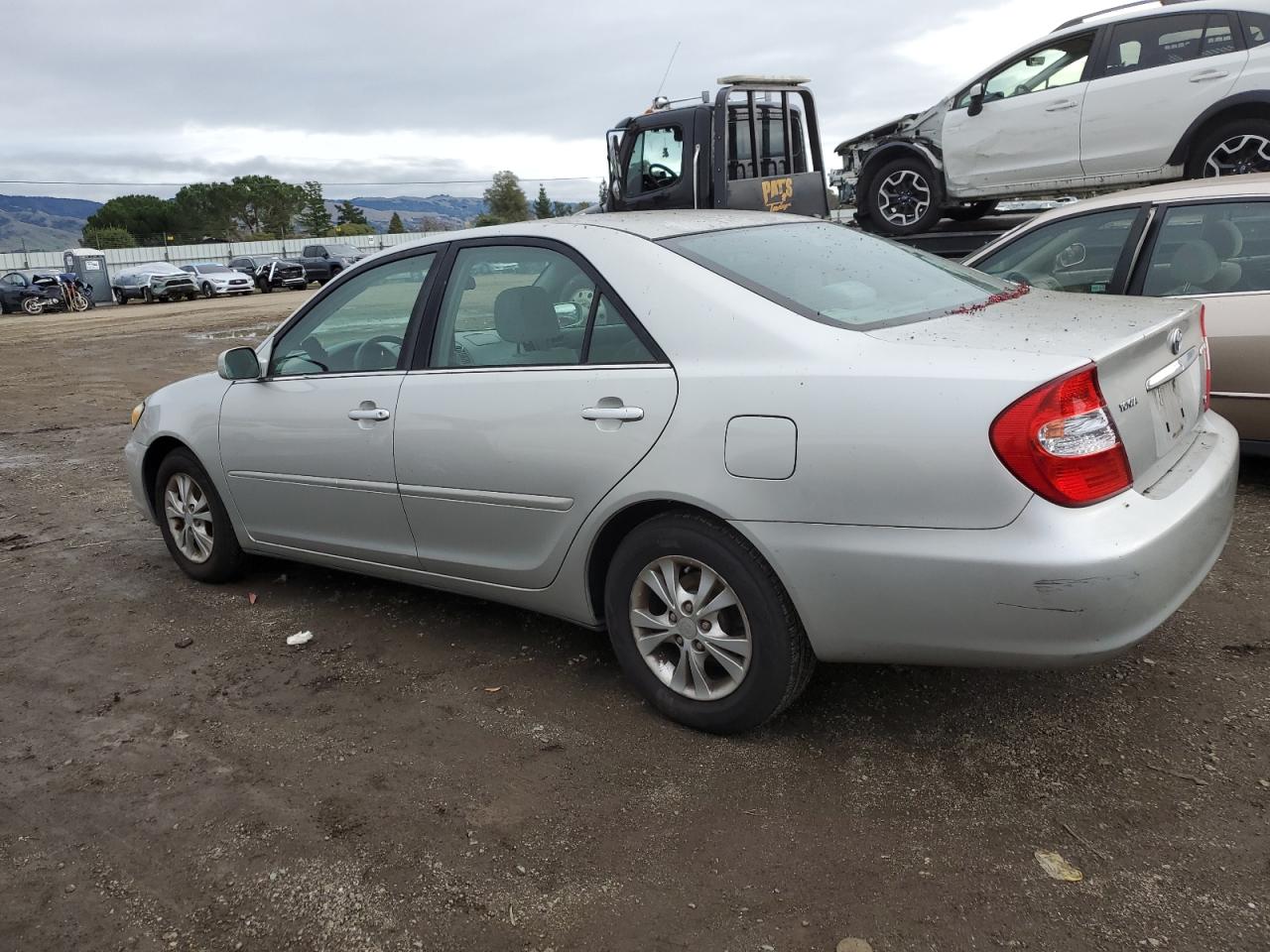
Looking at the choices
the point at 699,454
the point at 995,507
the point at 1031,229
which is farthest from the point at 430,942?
the point at 1031,229

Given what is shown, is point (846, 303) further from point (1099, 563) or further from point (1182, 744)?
point (1182, 744)

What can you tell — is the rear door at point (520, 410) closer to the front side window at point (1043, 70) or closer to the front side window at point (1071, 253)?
the front side window at point (1071, 253)

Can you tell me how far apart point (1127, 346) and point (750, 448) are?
103 centimetres

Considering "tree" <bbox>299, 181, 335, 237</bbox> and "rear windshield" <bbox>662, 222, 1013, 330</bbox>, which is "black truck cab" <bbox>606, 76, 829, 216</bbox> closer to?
"rear windshield" <bbox>662, 222, 1013, 330</bbox>

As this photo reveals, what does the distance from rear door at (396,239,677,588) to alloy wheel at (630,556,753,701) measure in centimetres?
32

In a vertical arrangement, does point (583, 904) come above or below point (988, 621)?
below

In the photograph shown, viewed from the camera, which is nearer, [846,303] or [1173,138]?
→ [846,303]

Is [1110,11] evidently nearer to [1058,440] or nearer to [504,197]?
[1058,440]

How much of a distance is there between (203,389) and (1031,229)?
14.3ft

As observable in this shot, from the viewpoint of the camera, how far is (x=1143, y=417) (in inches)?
113

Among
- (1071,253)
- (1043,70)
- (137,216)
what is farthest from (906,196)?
(137,216)

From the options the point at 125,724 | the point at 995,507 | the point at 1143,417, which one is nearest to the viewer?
the point at 995,507

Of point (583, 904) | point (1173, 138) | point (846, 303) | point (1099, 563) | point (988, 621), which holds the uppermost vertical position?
point (1173, 138)

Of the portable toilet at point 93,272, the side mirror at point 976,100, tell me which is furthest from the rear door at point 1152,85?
the portable toilet at point 93,272
